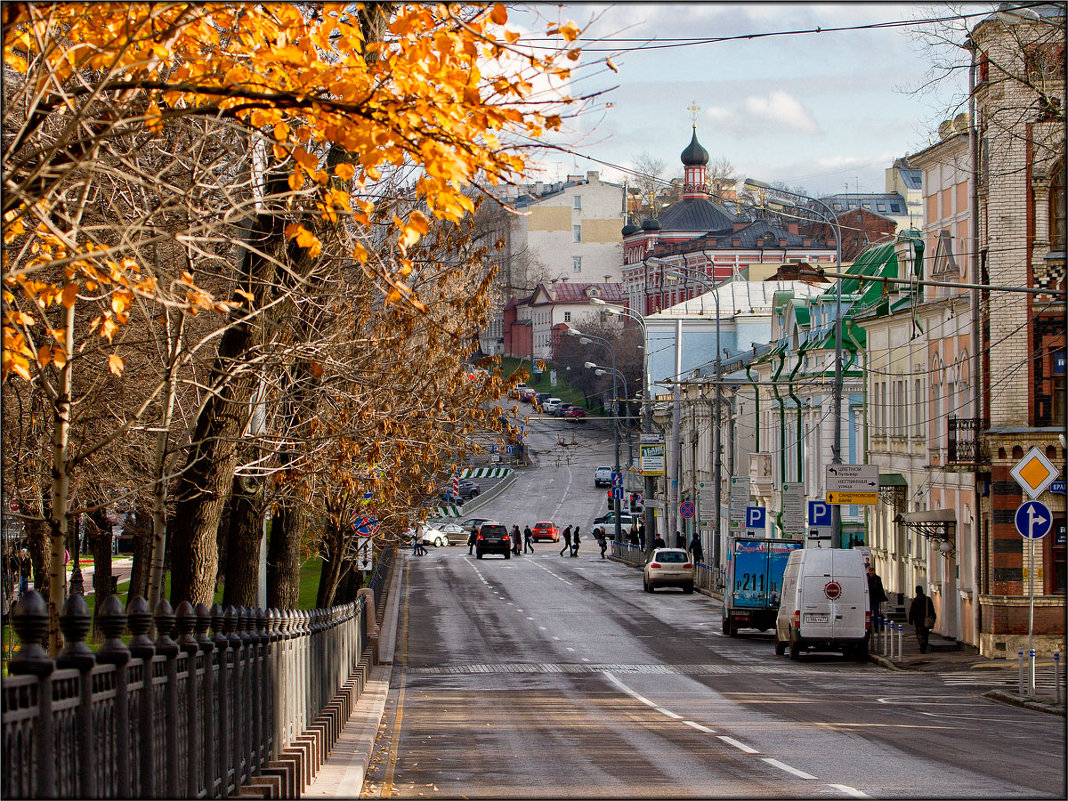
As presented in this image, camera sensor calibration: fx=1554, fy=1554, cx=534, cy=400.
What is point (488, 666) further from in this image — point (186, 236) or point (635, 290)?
point (635, 290)

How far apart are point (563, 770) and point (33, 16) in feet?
32.4

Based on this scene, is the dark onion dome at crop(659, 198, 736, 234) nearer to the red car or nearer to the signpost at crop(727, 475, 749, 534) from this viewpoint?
the red car

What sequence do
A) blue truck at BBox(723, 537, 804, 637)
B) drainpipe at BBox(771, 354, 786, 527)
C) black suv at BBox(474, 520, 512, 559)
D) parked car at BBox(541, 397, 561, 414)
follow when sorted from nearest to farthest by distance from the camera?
1. blue truck at BBox(723, 537, 804, 637)
2. drainpipe at BBox(771, 354, 786, 527)
3. black suv at BBox(474, 520, 512, 559)
4. parked car at BBox(541, 397, 561, 414)

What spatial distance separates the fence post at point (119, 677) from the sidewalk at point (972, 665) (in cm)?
1817

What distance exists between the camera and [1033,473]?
2362 cm

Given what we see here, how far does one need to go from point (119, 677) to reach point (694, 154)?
16465 cm

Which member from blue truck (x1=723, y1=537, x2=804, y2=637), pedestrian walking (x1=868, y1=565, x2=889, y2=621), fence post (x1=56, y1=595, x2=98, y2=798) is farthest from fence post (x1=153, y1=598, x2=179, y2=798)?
blue truck (x1=723, y1=537, x2=804, y2=637)

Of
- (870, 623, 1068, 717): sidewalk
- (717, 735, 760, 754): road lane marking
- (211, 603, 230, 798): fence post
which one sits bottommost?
(870, 623, 1068, 717): sidewalk

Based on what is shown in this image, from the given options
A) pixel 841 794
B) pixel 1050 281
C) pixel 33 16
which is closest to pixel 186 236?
pixel 33 16

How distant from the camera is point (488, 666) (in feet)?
101

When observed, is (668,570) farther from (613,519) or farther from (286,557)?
(613,519)

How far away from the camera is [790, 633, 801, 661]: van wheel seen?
3219 centimetres

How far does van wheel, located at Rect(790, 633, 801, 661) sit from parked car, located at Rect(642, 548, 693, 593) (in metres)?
22.2

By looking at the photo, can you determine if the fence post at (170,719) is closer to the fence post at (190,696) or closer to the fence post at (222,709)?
the fence post at (190,696)
